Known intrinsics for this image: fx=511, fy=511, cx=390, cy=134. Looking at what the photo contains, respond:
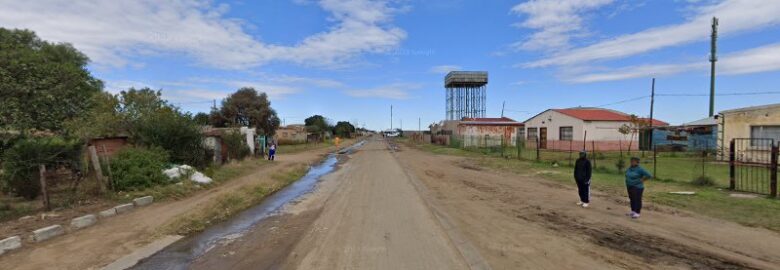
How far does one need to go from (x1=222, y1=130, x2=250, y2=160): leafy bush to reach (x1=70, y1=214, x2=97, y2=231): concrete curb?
1699 centimetres

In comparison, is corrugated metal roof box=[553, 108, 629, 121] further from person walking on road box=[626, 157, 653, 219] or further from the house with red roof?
person walking on road box=[626, 157, 653, 219]

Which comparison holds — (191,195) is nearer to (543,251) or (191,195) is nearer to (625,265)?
(543,251)

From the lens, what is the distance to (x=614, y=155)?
33469 mm

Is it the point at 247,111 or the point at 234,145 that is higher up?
the point at 247,111

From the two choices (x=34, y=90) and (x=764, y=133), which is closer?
(x=34, y=90)

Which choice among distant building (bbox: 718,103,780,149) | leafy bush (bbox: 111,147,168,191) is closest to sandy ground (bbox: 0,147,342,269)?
leafy bush (bbox: 111,147,168,191)

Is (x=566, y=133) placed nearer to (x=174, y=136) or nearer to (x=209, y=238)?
(x=174, y=136)

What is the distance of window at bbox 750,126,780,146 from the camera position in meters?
23.5

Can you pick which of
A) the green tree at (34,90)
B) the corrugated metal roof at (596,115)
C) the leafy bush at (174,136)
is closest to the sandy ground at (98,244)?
the leafy bush at (174,136)

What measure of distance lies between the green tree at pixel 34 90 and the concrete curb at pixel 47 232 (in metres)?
9.57

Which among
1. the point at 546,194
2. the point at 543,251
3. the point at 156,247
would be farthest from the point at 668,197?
the point at 156,247

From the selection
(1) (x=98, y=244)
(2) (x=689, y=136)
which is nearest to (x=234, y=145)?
(1) (x=98, y=244)

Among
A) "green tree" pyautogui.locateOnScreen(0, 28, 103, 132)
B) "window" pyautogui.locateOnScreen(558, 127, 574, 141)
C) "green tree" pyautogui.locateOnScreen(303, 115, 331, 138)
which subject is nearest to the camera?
"green tree" pyautogui.locateOnScreen(0, 28, 103, 132)

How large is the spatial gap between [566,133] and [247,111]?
37129 mm
